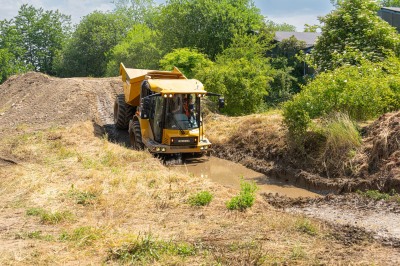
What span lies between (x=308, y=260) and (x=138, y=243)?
96.7 inches

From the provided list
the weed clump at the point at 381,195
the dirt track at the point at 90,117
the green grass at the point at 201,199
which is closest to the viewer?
the green grass at the point at 201,199

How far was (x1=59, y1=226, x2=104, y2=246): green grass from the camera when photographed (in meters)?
7.65

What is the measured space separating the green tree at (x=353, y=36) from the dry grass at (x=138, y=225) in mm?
10026

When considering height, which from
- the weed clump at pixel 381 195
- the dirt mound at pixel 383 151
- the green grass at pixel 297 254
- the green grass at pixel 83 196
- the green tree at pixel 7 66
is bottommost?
the weed clump at pixel 381 195

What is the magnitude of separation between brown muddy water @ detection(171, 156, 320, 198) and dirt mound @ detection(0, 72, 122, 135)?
22.0 feet

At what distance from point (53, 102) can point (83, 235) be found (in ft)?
56.5

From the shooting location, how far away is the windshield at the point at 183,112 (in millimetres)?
15406

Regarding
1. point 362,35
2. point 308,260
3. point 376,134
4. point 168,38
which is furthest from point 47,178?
point 168,38

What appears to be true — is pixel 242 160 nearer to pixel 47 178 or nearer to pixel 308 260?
pixel 47 178

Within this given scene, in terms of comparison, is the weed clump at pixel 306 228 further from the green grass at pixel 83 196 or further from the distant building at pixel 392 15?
the distant building at pixel 392 15

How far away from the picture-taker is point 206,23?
33031mm

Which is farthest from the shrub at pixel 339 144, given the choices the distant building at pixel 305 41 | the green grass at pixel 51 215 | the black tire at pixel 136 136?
the distant building at pixel 305 41

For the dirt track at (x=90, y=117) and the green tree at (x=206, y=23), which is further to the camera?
the green tree at (x=206, y=23)

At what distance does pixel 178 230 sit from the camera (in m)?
8.56
